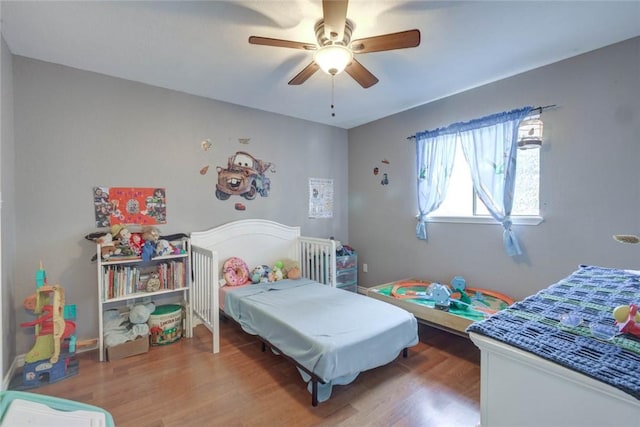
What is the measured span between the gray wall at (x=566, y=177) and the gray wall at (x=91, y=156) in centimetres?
224

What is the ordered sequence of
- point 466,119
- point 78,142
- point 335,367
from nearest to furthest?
point 335,367, point 78,142, point 466,119

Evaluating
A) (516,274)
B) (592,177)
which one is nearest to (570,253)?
(516,274)

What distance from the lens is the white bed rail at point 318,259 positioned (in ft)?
10.4

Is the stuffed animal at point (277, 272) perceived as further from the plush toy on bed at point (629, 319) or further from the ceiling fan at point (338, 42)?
the plush toy on bed at point (629, 319)

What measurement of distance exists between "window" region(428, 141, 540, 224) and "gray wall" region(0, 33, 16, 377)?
3.70m

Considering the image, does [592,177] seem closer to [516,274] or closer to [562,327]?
[516,274]

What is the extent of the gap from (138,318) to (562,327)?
2883mm

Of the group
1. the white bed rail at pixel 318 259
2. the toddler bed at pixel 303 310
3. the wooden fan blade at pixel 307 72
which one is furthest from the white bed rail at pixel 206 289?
the wooden fan blade at pixel 307 72

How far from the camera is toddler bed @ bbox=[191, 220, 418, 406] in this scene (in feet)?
5.93

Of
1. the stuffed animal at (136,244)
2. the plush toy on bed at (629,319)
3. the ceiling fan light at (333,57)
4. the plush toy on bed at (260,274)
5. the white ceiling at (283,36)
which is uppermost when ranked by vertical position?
the white ceiling at (283,36)

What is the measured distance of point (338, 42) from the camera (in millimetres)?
1755

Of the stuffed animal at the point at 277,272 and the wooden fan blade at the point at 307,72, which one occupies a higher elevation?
the wooden fan blade at the point at 307,72

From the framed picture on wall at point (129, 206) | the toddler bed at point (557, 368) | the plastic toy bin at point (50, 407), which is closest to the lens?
the toddler bed at point (557, 368)

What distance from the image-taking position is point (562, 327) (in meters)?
0.97
